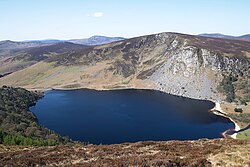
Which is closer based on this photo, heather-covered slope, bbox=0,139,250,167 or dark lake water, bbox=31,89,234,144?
heather-covered slope, bbox=0,139,250,167

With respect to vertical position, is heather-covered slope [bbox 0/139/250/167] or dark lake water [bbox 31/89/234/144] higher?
heather-covered slope [bbox 0/139/250/167]

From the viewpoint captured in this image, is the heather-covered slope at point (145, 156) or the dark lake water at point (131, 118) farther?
the dark lake water at point (131, 118)

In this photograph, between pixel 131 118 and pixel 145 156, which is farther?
pixel 131 118

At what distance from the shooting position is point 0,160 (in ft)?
97.8

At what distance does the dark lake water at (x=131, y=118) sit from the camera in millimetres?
118750

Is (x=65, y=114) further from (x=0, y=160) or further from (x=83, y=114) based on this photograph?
(x=0, y=160)

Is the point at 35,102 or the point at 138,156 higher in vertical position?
the point at 138,156

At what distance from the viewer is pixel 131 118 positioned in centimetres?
14362

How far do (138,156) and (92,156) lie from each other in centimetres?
492

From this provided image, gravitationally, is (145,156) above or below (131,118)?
above

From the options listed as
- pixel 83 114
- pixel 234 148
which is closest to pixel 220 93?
pixel 83 114

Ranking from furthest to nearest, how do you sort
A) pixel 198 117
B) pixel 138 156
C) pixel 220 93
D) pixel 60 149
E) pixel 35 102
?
pixel 35 102 < pixel 220 93 < pixel 198 117 < pixel 60 149 < pixel 138 156

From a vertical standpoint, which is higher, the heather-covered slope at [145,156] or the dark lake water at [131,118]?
the heather-covered slope at [145,156]

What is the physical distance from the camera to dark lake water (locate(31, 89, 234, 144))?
119 metres
